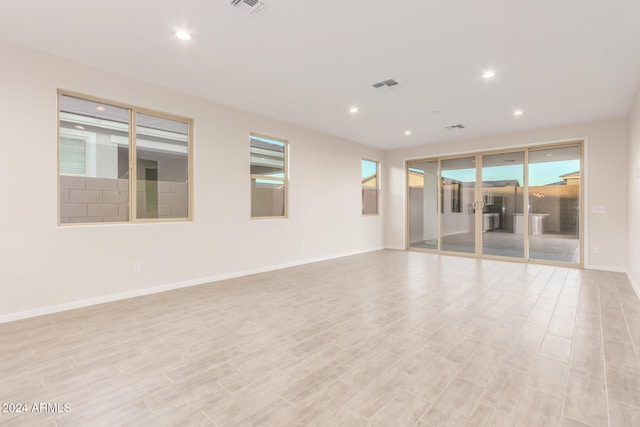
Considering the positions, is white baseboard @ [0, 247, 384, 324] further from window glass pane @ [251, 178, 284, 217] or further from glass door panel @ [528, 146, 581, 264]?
glass door panel @ [528, 146, 581, 264]

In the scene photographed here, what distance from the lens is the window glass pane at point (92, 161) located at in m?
3.34

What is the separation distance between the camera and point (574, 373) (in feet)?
6.56

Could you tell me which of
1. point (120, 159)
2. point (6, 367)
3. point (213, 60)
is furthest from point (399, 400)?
point (120, 159)

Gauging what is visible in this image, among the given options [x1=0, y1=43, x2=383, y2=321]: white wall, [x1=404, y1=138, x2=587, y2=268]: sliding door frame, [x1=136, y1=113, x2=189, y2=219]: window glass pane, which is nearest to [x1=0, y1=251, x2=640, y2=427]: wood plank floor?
[x1=0, y1=43, x2=383, y2=321]: white wall

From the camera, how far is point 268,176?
5.29m

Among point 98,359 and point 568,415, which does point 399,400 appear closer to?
point 568,415

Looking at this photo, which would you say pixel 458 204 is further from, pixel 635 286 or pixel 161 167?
pixel 161 167

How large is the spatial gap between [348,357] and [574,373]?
59.3 inches

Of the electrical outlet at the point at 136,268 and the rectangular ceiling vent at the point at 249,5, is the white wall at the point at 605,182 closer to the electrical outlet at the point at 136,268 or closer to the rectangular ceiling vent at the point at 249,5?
the rectangular ceiling vent at the point at 249,5

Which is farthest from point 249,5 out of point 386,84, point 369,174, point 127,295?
point 369,174

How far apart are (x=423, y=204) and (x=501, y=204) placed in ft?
5.67

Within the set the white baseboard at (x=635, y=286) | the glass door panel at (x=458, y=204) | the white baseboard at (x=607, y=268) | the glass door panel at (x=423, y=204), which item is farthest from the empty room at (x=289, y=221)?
the glass door panel at (x=423, y=204)

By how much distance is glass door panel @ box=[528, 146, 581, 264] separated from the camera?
5.62m

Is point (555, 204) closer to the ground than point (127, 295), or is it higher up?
higher up
